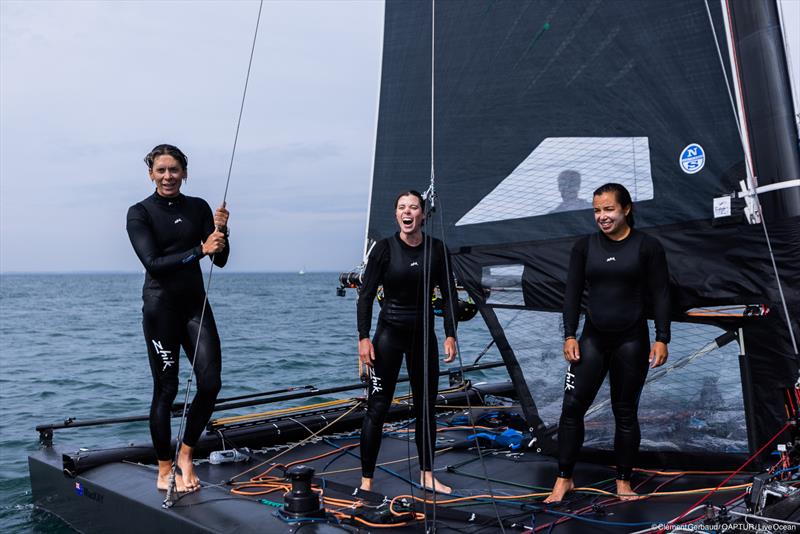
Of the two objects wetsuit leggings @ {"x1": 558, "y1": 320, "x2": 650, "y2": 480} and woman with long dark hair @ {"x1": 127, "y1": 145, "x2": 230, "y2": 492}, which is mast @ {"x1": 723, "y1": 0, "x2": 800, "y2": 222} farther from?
woman with long dark hair @ {"x1": 127, "y1": 145, "x2": 230, "y2": 492}

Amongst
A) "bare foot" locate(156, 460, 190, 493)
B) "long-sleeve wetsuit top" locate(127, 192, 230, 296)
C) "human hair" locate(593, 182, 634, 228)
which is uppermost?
"human hair" locate(593, 182, 634, 228)

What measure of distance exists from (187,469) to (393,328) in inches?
55.6

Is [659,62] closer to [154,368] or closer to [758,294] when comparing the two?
[758,294]

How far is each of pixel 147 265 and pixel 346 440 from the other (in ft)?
8.30

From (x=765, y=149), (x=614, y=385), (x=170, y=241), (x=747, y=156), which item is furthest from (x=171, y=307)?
(x=765, y=149)

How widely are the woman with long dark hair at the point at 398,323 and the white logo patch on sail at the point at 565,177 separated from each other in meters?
0.98

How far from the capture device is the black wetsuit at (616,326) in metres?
4.00

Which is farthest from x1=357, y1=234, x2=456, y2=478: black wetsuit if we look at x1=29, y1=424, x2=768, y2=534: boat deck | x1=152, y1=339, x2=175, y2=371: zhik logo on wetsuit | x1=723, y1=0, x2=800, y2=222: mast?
A: x1=723, y1=0, x2=800, y2=222: mast

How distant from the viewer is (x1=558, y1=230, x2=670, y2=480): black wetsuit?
4.00 meters

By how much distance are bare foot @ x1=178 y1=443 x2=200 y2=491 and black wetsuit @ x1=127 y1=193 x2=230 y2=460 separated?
0.19 ft

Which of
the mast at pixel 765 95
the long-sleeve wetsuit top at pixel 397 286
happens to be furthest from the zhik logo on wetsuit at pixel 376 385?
the mast at pixel 765 95

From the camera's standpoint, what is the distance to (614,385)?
412 centimetres

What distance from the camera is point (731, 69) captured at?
4.36 m

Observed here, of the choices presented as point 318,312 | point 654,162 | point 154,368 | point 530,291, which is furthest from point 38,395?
point 318,312
